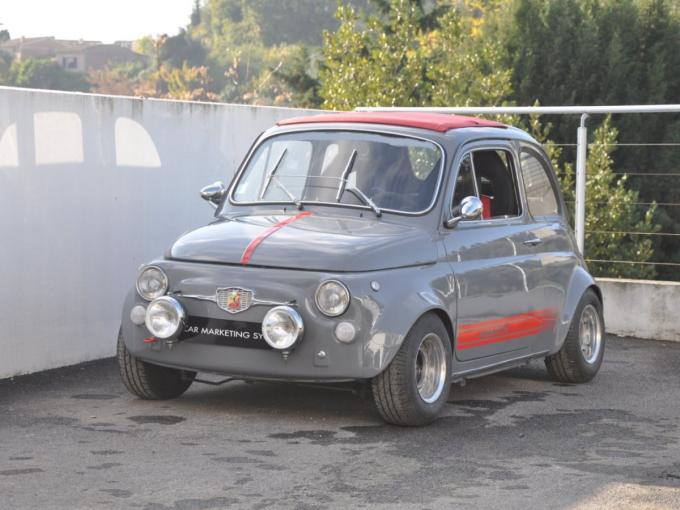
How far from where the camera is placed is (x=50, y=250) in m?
10.4

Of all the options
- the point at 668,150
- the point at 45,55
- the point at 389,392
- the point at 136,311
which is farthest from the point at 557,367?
the point at 45,55

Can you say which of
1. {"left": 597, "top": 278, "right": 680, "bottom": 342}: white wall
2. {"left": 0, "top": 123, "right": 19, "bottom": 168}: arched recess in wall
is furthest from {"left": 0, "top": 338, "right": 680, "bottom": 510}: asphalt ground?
{"left": 597, "top": 278, "right": 680, "bottom": 342}: white wall

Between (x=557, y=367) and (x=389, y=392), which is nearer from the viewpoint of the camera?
(x=389, y=392)

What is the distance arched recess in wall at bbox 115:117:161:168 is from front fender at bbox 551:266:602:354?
342 cm

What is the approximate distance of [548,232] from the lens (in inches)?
396

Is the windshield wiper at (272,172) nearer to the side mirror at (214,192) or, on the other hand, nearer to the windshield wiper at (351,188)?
the side mirror at (214,192)

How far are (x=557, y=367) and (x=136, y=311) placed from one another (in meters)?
3.23

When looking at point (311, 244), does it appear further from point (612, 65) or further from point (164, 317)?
point (612, 65)

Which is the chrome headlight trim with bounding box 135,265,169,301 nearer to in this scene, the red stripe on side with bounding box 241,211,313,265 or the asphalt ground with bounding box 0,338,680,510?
the red stripe on side with bounding box 241,211,313,265

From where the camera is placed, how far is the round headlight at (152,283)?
8398mm

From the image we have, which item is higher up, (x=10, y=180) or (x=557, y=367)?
(x=10, y=180)

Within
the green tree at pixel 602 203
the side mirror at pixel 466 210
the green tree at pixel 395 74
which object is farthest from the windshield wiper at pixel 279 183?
the green tree at pixel 395 74

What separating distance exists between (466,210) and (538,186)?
1.64 m

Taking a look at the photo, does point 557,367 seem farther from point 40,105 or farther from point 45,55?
point 45,55
